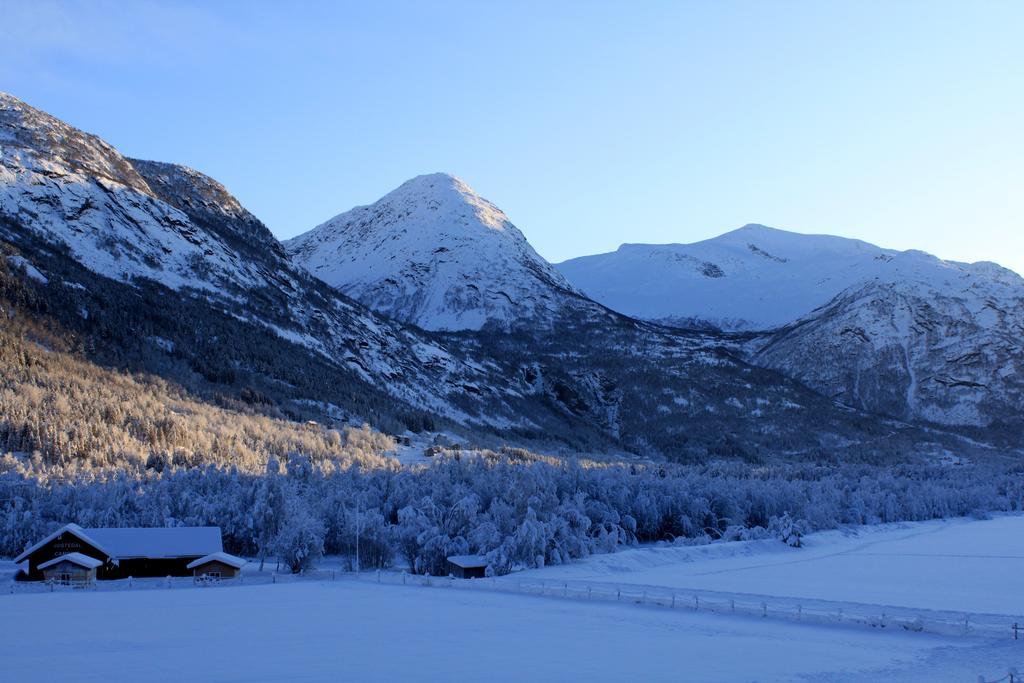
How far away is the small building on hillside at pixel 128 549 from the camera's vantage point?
42.1 m

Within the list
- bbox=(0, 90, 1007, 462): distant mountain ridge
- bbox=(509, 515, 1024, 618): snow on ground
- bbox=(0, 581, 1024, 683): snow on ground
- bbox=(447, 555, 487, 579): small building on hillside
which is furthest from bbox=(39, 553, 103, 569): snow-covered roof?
bbox=(0, 90, 1007, 462): distant mountain ridge

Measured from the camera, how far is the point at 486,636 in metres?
28.2

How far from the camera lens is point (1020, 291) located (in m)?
168

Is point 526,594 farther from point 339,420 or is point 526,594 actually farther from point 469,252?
point 469,252

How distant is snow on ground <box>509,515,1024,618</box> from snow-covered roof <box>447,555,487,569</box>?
92.0 inches

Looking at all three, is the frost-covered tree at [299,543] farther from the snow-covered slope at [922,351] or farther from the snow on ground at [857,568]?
the snow-covered slope at [922,351]

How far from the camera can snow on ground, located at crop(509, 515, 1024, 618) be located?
124 ft

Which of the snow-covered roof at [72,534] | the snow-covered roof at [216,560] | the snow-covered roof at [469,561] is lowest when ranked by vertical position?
the snow-covered roof at [469,561]

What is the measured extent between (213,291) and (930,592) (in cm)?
8515

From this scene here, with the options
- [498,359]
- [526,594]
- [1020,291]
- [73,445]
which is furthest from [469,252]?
[526,594]

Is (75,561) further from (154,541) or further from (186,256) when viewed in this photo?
(186,256)

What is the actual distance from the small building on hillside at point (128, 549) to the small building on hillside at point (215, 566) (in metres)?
0.93

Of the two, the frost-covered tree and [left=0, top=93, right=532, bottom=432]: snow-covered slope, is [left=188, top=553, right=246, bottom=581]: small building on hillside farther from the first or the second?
[left=0, top=93, right=532, bottom=432]: snow-covered slope

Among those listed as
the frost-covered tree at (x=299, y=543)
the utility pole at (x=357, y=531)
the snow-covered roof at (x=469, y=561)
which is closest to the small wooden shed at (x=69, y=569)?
the frost-covered tree at (x=299, y=543)
